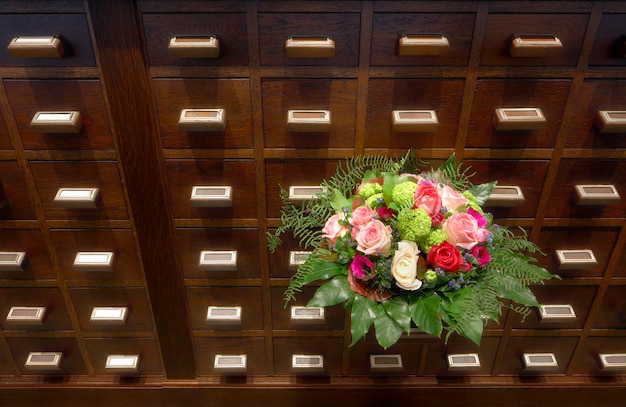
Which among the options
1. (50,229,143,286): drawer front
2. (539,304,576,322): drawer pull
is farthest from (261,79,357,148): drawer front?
(539,304,576,322): drawer pull

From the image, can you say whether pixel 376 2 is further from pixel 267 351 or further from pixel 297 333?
pixel 267 351

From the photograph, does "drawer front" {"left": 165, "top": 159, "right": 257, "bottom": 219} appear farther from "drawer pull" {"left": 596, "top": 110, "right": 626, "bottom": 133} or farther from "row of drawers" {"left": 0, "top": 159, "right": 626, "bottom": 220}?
"drawer pull" {"left": 596, "top": 110, "right": 626, "bottom": 133}

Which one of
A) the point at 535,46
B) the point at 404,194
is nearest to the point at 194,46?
the point at 404,194

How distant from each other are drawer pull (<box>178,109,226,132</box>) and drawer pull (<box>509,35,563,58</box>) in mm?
777

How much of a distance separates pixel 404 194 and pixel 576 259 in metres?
0.76

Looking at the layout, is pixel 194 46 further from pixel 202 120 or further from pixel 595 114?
pixel 595 114

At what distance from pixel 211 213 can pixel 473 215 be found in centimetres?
77

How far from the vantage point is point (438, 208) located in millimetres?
1189

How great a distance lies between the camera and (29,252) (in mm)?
1590

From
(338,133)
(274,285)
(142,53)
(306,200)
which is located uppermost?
(142,53)

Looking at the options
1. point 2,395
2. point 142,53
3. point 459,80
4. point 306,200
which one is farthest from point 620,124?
point 2,395

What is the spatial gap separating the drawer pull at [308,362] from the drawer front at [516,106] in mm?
964

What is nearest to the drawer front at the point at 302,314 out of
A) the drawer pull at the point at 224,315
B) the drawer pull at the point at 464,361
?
the drawer pull at the point at 224,315

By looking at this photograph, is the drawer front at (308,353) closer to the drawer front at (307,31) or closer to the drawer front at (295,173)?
the drawer front at (295,173)
